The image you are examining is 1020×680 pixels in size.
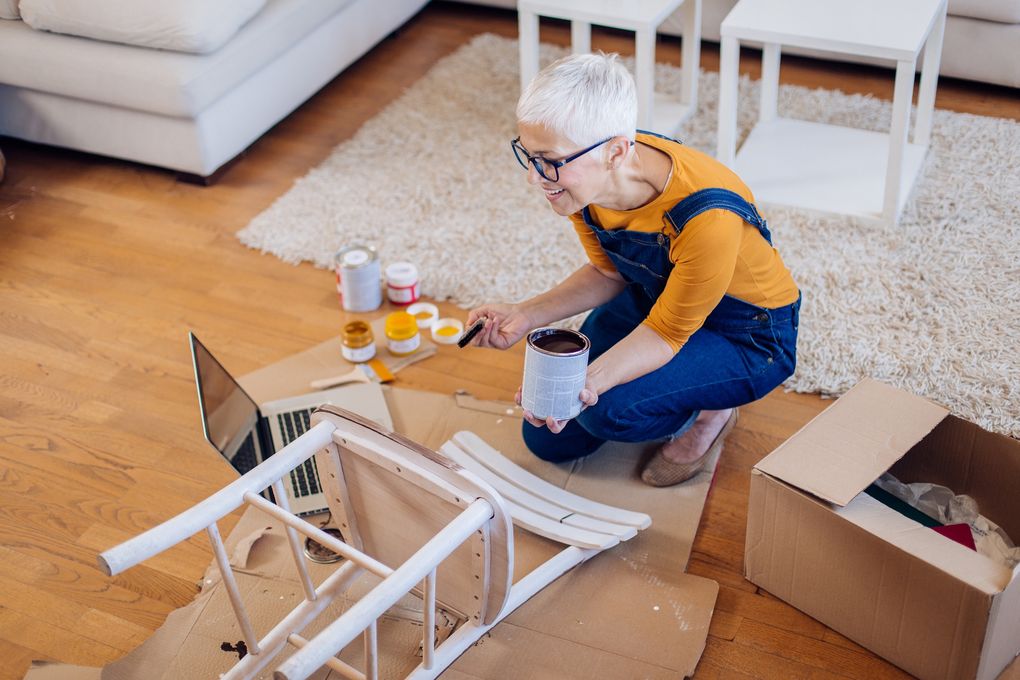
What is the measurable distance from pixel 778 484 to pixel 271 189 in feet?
5.89

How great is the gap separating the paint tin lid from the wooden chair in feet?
2.21

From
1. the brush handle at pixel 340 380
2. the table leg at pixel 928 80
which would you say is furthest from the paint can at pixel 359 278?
the table leg at pixel 928 80

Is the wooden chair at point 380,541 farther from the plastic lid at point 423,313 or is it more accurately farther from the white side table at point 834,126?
the white side table at point 834,126

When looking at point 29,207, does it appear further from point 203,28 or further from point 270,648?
point 270,648

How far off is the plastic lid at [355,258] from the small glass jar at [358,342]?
165mm

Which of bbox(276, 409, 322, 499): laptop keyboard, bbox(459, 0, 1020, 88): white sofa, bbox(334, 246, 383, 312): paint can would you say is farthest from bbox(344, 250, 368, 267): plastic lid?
bbox(459, 0, 1020, 88): white sofa

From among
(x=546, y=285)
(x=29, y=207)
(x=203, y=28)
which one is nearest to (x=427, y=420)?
(x=546, y=285)

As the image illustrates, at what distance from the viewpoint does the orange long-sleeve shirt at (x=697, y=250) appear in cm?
162

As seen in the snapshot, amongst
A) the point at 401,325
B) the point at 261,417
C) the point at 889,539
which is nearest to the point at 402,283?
the point at 401,325

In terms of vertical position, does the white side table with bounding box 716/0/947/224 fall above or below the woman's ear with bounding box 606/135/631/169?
below

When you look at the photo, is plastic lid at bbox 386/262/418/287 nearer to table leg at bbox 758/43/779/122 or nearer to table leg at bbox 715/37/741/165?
table leg at bbox 715/37/741/165

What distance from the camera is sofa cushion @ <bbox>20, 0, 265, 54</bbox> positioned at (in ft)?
9.02

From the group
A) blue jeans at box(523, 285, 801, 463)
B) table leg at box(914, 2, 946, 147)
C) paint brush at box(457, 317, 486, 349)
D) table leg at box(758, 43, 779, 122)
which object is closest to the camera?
paint brush at box(457, 317, 486, 349)

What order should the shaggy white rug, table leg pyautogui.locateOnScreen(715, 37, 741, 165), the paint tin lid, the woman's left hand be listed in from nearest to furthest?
the woman's left hand → the shaggy white rug → the paint tin lid → table leg pyautogui.locateOnScreen(715, 37, 741, 165)
